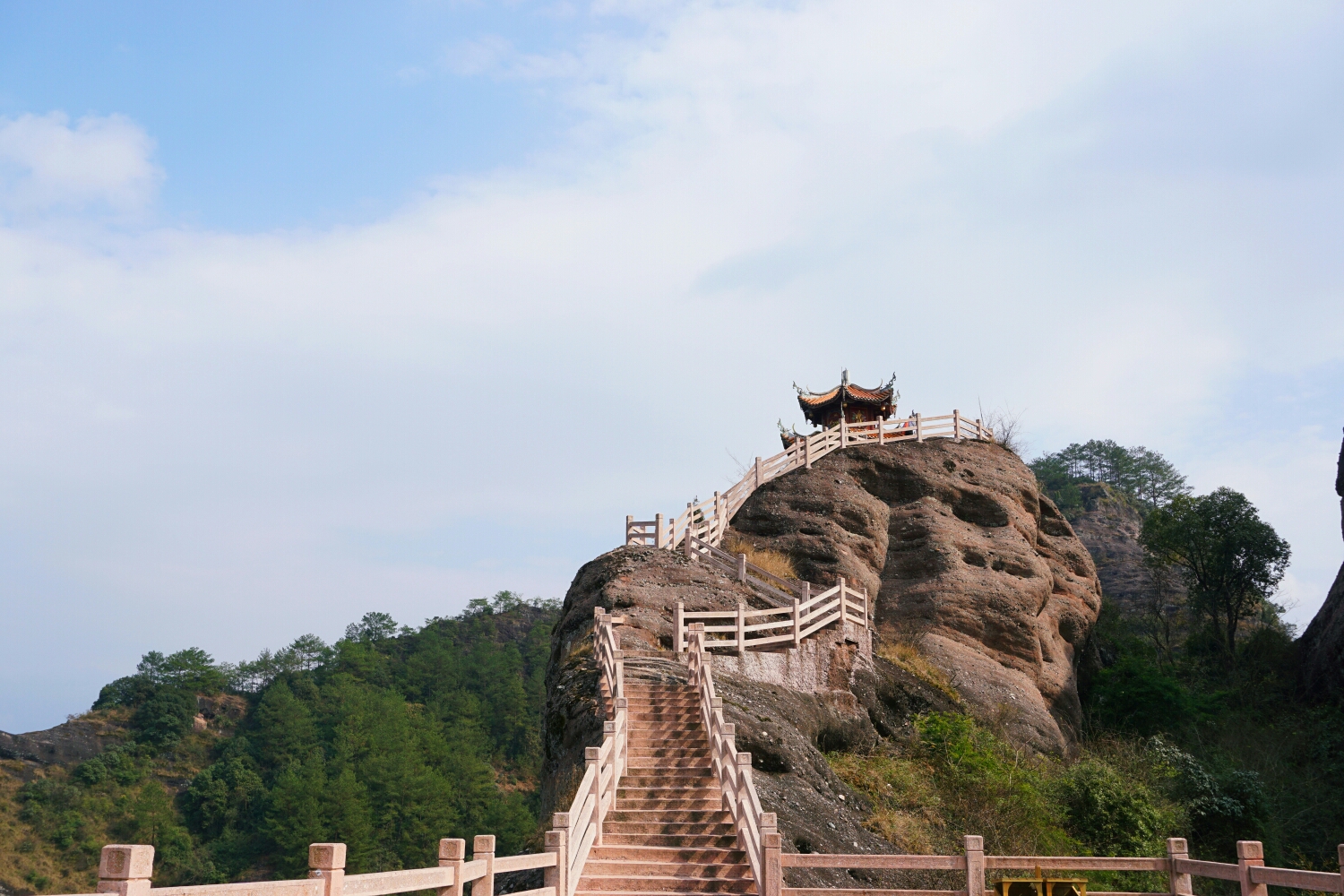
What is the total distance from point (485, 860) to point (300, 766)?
85.0 metres

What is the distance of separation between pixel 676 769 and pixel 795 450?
22.3 metres

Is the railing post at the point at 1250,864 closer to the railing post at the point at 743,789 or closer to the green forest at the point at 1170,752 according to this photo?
the railing post at the point at 743,789

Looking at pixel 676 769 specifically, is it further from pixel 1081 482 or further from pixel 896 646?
pixel 1081 482

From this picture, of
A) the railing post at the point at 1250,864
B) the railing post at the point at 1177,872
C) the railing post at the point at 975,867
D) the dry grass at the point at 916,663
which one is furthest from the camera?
the dry grass at the point at 916,663

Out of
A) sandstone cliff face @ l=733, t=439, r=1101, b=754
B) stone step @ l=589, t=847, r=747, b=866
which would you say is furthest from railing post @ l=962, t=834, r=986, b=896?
sandstone cliff face @ l=733, t=439, r=1101, b=754

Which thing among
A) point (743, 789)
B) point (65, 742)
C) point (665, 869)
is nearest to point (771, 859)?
point (665, 869)

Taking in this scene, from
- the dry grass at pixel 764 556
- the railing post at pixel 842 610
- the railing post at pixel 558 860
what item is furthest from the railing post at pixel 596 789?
the dry grass at pixel 764 556

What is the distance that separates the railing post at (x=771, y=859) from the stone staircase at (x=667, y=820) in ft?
3.08

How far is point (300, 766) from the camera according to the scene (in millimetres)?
87500

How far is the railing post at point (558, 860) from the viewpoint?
12516mm

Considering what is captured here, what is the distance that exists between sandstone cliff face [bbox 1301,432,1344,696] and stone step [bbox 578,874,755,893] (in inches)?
1349

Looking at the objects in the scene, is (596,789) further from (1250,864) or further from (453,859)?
(1250,864)

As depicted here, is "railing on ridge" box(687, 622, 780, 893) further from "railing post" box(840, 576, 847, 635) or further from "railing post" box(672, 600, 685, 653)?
"railing post" box(840, 576, 847, 635)

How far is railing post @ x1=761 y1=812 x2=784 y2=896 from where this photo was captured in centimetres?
1304
